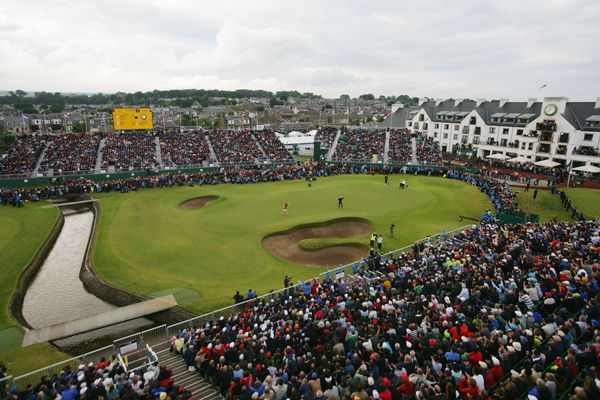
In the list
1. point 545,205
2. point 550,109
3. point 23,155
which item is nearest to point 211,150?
point 23,155

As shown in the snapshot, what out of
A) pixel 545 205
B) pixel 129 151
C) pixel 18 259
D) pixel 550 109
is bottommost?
pixel 18 259

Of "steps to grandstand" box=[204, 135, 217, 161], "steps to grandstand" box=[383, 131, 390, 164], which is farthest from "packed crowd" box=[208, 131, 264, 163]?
"steps to grandstand" box=[383, 131, 390, 164]

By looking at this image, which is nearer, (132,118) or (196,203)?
(196,203)

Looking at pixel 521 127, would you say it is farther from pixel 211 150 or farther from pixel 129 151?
pixel 129 151

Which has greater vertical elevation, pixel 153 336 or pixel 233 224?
pixel 233 224

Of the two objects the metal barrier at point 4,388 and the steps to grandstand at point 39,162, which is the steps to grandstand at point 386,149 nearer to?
the steps to grandstand at point 39,162

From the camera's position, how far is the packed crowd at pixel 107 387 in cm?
1094

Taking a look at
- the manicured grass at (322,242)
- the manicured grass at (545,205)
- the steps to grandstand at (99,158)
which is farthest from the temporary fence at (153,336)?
the steps to grandstand at (99,158)

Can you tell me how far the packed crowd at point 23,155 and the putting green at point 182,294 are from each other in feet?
133

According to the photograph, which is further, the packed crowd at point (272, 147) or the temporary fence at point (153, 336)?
the packed crowd at point (272, 147)

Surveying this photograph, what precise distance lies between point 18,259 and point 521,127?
245ft

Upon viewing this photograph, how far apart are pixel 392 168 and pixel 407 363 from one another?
51664 mm

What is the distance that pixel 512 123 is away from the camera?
6744cm

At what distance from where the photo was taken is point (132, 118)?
212 ft
